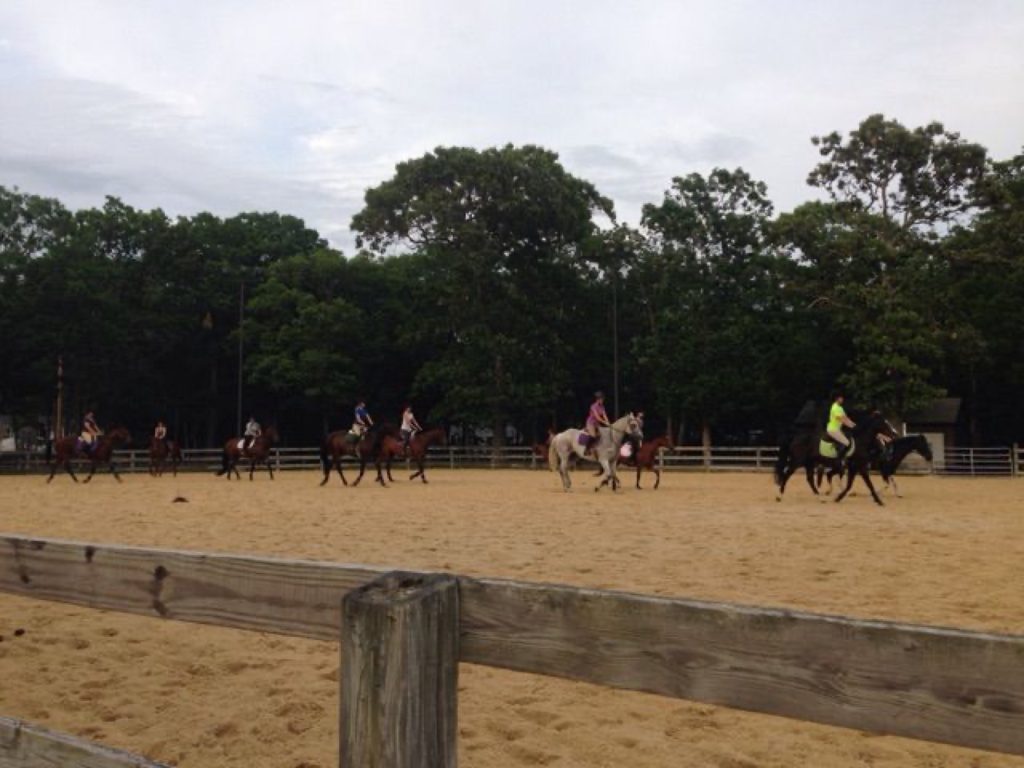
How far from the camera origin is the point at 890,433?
19.5 meters

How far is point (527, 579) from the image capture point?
8.69 metres

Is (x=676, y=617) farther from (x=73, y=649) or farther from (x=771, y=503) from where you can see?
(x=771, y=503)

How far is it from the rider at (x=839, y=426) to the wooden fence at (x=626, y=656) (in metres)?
18.4

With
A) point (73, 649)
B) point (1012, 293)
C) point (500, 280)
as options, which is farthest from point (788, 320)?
point (73, 649)

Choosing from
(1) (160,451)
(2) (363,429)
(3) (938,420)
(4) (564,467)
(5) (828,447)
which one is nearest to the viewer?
(5) (828,447)

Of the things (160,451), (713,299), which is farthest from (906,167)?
(160,451)

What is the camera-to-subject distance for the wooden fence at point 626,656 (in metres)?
1.80

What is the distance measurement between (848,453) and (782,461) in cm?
199

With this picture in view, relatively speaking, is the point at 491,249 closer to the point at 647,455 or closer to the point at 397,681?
the point at 647,455

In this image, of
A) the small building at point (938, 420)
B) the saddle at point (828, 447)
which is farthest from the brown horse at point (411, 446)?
the small building at point (938, 420)

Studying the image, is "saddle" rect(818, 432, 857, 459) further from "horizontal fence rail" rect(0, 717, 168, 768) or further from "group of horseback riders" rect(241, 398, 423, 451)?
"horizontal fence rail" rect(0, 717, 168, 768)

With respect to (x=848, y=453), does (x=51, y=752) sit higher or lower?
lower

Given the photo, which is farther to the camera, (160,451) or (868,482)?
(160,451)

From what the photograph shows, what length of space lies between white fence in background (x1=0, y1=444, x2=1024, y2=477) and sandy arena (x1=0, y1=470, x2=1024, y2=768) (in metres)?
16.4
